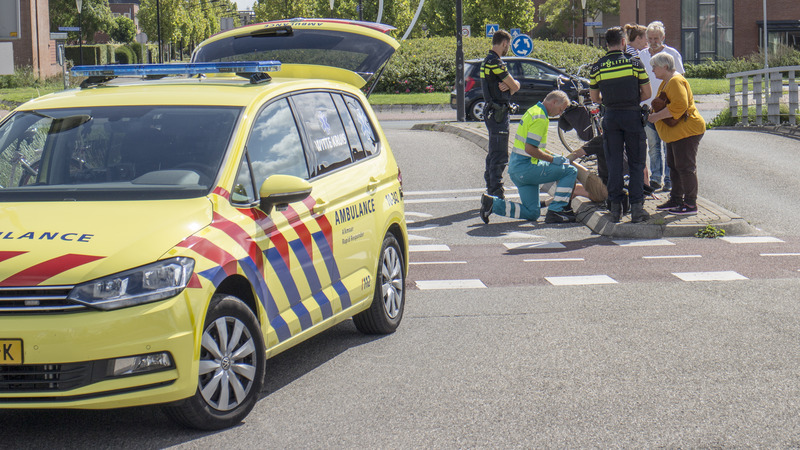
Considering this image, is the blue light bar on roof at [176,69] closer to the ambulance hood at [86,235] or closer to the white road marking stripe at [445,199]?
the ambulance hood at [86,235]

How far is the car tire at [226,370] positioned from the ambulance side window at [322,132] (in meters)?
1.28

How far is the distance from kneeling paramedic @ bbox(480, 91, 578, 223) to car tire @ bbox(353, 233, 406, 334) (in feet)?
16.3

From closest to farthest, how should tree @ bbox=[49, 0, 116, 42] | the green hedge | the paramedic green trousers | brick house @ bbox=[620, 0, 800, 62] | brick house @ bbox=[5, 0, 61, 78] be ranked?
1. the paramedic green trousers
2. the green hedge
3. brick house @ bbox=[5, 0, 61, 78]
4. brick house @ bbox=[620, 0, 800, 62]
5. tree @ bbox=[49, 0, 116, 42]

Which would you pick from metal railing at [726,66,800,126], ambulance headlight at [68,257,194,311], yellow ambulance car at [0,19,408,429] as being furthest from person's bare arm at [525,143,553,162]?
metal railing at [726,66,800,126]

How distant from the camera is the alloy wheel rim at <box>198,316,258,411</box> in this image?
15.3ft

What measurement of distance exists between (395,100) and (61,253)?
31.3m

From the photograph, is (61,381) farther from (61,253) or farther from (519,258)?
(519,258)

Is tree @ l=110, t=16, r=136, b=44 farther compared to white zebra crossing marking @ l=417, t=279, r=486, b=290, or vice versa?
tree @ l=110, t=16, r=136, b=44

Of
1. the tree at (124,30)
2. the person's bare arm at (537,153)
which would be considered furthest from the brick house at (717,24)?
the tree at (124,30)

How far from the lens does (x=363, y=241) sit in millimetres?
6340

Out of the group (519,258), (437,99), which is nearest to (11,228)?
(519,258)

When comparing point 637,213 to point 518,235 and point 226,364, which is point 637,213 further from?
point 226,364

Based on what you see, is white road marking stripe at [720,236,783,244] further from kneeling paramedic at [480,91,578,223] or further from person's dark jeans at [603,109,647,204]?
kneeling paramedic at [480,91,578,223]

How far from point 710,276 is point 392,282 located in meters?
3.20
